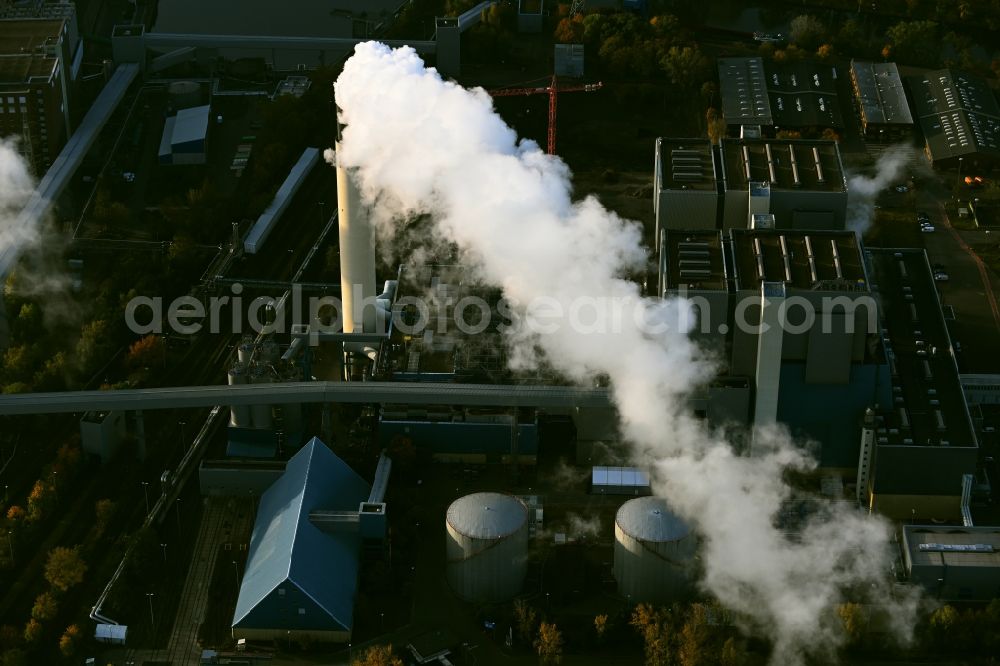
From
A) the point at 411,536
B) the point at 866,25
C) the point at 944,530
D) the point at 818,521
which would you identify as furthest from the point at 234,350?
the point at 866,25

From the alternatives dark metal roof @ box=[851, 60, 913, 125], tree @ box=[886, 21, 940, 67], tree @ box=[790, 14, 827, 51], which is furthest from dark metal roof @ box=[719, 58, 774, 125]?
tree @ box=[886, 21, 940, 67]

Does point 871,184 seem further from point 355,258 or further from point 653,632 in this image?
point 653,632

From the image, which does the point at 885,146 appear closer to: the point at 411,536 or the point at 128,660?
the point at 411,536

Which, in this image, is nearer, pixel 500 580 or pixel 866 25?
pixel 500 580

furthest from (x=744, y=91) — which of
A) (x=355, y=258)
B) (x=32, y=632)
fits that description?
(x=32, y=632)

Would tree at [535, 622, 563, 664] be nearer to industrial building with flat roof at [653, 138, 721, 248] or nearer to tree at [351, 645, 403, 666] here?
tree at [351, 645, 403, 666]

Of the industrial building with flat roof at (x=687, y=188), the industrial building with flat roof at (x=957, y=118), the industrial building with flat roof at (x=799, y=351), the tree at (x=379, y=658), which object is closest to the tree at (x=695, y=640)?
the tree at (x=379, y=658)

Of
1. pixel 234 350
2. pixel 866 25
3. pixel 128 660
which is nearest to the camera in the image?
pixel 128 660

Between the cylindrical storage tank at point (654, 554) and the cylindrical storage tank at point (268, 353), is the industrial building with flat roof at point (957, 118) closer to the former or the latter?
the cylindrical storage tank at point (654, 554)
